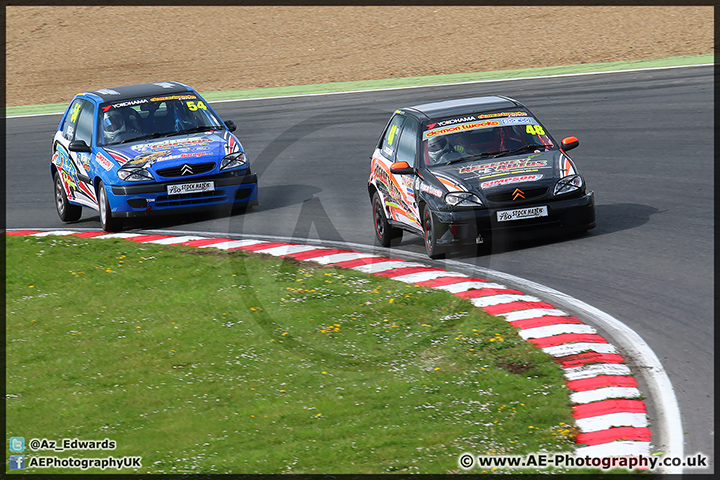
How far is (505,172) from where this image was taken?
11531mm

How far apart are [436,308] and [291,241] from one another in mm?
4050

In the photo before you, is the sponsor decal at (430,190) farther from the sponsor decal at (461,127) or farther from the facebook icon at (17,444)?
the facebook icon at (17,444)

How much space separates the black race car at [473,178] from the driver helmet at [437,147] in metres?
0.01

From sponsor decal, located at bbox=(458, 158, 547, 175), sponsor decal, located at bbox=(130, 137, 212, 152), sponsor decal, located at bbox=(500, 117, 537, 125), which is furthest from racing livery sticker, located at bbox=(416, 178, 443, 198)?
sponsor decal, located at bbox=(130, 137, 212, 152)

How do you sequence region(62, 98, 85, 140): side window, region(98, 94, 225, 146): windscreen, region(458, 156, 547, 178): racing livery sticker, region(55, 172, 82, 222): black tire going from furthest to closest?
region(55, 172, 82, 222): black tire < region(62, 98, 85, 140): side window < region(98, 94, 225, 146): windscreen < region(458, 156, 547, 178): racing livery sticker

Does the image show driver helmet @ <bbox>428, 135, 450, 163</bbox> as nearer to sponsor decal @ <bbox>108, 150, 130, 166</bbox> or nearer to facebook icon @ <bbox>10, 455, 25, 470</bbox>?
sponsor decal @ <bbox>108, 150, 130, 166</bbox>

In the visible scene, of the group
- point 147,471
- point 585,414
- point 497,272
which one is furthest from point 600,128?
point 147,471

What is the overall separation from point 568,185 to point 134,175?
20.3 feet

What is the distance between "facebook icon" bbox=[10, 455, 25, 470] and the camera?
6797mm

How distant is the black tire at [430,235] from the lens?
37.6ft

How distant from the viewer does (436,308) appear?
9.80m

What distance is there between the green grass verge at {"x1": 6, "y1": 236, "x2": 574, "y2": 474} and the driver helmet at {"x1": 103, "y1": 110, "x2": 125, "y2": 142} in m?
3.45

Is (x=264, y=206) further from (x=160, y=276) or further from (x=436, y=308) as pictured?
(x=436, y=308)

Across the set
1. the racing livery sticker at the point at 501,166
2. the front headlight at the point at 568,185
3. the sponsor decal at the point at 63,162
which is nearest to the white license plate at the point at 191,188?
the sponsor decal at the point at 63,162
